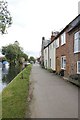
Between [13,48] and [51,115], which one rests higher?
[13,48]

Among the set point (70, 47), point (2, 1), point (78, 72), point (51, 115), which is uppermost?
point (2, 1)

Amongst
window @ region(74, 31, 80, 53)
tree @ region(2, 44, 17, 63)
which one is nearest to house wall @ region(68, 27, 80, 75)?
window @ region(74, 31, 80, 53)

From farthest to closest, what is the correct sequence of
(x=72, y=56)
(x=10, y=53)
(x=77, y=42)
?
(x=10, y=53) < (x=72, y=56) < (x=77, y=42)

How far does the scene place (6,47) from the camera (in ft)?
261

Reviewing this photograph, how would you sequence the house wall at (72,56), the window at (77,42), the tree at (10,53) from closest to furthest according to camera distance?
the window at (77,42), the house wall at (72,56), the tree at (10,53)

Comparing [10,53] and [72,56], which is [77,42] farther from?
[10,53]

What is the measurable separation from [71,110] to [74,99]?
2.26m

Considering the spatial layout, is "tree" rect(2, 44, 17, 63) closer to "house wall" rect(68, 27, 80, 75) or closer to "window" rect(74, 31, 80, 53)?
"house wall" rect(68, 27, 80, 75)

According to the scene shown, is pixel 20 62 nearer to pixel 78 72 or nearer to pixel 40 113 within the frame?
pixel 78 72

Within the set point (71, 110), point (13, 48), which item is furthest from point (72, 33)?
point (13, 48)

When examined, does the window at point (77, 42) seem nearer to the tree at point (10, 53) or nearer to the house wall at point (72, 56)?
the house wall at point (72, 56)

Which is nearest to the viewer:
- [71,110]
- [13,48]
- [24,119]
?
[24,119]

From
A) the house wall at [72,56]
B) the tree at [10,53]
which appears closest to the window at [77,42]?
the house wall at [72,56]

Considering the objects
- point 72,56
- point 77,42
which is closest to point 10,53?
point 72,56
